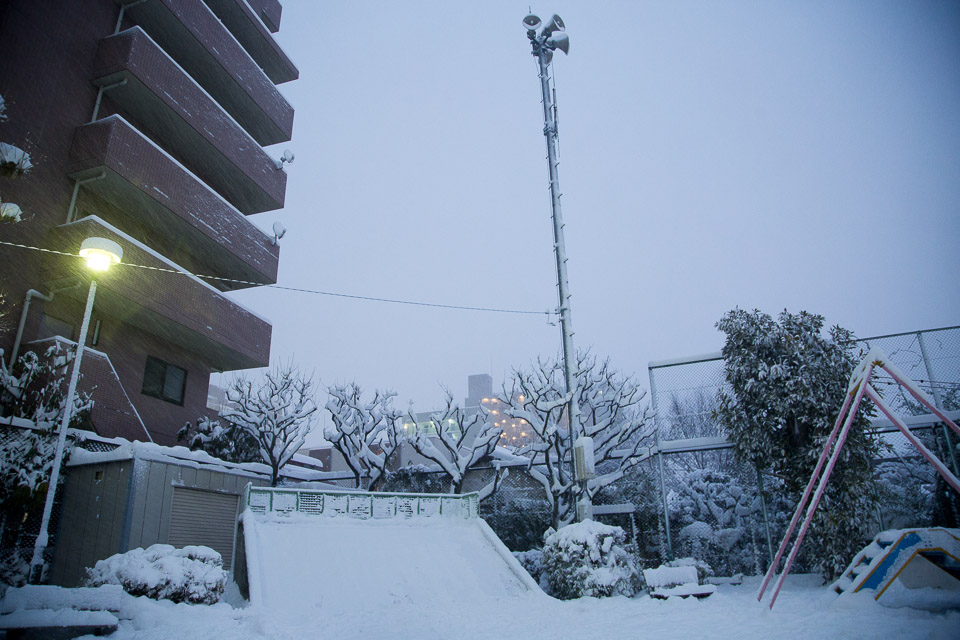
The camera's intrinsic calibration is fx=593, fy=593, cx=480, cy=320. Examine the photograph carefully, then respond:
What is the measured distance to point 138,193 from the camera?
17828 mm

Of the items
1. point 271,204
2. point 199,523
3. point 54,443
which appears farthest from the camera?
point 271,204

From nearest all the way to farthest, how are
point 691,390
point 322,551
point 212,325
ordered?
1. point 322,551
2. point 691,390
3. point 212,325

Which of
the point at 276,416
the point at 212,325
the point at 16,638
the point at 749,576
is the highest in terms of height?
the point at 212,325

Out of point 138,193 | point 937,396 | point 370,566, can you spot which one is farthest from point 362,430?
point 937,396

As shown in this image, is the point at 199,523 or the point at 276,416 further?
the point at 276,416

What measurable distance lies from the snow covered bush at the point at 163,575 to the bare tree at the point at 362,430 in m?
10.4

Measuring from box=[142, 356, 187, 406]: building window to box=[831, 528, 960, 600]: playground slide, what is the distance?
18844 mm

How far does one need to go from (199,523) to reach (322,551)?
4.25 m

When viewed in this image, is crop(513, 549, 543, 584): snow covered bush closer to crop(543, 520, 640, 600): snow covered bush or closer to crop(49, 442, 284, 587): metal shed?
crop(543, 520, 640, 600): snow covered bush

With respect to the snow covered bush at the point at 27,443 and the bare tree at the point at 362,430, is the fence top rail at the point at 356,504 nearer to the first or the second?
the snow covered bush at the point at 27,443

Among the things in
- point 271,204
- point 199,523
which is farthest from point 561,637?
point 271,204

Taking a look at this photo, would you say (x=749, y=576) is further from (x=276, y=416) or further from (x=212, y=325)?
(x=212, y=325)

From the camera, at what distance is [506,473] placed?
19688 millimetres

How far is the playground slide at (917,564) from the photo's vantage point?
800cm
